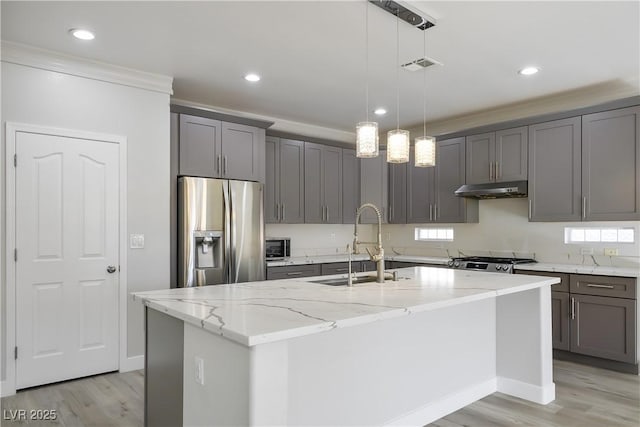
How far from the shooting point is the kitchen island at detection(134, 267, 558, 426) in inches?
65.2

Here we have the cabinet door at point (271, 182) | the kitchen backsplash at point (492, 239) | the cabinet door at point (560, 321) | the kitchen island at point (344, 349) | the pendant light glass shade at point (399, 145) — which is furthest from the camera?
the cabinet door at point (271, 182)

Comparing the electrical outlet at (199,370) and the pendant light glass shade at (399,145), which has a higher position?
the pendant light glass shade at (399,145)

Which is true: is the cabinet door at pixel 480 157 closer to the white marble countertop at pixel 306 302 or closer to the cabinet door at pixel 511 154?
the cabinet door at pixel 511 154

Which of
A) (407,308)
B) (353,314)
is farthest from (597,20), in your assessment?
(353,314)

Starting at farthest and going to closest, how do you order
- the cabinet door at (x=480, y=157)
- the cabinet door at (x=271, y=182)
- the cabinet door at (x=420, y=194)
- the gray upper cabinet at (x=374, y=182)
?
1. the gray upper cabinet at (x=374, y=182)
2. the cabinet door at (x=420, y=194)
3. the cabinet door at (x=271, y=182)
4. the cabinet door at (x=480, y=157)

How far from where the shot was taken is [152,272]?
3928 millimetres

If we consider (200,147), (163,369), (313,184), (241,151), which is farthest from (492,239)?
(163,369)

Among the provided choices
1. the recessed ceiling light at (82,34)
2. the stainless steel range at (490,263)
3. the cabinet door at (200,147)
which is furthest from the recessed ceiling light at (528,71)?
the recessed ceiling light at (82,34)

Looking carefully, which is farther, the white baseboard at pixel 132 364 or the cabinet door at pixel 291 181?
the cabinet door at pixel 291 181

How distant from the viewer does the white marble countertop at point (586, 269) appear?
3.74 metres

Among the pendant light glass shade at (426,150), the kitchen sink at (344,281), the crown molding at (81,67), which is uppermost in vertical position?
the crown molding at (81,67)

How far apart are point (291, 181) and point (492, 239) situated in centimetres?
249

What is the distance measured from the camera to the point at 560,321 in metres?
4.10

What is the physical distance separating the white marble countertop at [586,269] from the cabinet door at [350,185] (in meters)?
2.21
